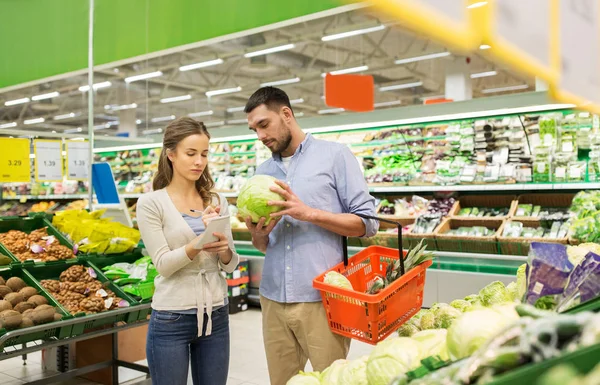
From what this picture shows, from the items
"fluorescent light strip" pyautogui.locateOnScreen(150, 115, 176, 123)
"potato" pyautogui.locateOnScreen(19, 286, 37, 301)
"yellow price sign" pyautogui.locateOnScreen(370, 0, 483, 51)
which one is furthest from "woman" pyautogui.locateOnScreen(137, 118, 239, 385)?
"fluorescent light strip" pyautogui.locateOnScreen(150, 115, 176, 123)

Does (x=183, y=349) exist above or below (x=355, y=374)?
below

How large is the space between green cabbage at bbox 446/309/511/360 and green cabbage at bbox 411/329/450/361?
115mm

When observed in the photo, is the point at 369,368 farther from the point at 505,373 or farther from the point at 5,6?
the point at 5,6

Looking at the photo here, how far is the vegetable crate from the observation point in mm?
1771

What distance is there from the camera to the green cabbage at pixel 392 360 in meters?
1.20

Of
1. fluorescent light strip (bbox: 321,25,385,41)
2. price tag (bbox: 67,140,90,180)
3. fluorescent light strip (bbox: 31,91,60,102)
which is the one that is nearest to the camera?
price tag (bbox: 67,140,90,180)

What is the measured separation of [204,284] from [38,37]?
5478 mm

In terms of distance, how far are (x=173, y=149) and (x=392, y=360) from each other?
153 centimetres

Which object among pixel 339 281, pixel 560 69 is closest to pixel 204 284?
pixel 339 281

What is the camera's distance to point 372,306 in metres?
1.75

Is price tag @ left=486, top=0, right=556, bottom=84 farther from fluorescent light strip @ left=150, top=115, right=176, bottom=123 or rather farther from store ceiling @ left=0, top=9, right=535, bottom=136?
fluorescent light strip @ left=150, top=115, right=176, bottom=123

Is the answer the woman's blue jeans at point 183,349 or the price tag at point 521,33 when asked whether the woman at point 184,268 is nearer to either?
the woman's blue jeans at point 183,349

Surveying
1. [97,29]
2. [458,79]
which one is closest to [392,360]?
[97,29]

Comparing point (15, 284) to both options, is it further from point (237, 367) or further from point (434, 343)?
point (434, 343)
